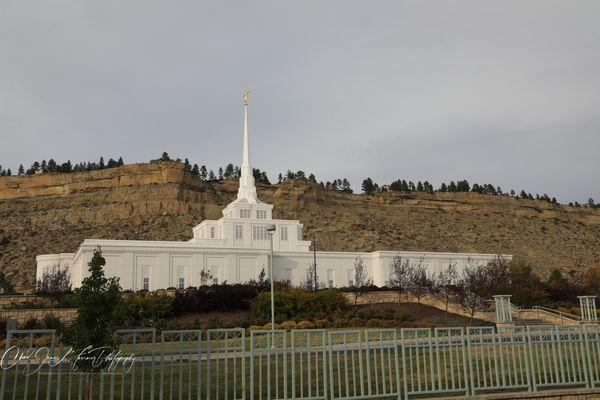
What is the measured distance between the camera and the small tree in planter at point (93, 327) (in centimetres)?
997

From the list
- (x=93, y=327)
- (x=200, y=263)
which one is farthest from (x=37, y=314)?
(x=93, y=327)

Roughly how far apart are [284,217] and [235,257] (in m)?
40.4

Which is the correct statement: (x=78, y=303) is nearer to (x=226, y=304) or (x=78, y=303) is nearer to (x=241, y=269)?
(x=226, y=304)

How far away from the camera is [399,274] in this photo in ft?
159

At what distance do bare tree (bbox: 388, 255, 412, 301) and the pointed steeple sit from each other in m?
15.6

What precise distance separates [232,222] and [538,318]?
98.3 feet

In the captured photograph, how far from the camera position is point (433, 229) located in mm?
97500

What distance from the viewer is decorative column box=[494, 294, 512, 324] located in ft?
92.5

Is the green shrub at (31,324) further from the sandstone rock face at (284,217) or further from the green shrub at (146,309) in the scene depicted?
the sandstone rock face at (284,217)

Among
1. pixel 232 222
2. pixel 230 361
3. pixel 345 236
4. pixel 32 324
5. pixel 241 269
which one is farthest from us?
pixel 345 236

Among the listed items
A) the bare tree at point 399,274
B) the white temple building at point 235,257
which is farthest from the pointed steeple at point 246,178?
the bare tree at point 399,274

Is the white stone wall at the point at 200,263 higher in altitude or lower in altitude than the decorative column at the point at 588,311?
higher

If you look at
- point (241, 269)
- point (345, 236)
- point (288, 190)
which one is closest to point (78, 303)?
point (241, 269)

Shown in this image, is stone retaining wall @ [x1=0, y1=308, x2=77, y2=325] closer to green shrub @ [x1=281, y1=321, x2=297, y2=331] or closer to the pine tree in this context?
green shrub @ [x1=281, y1=321, x2=297, y2=331]
